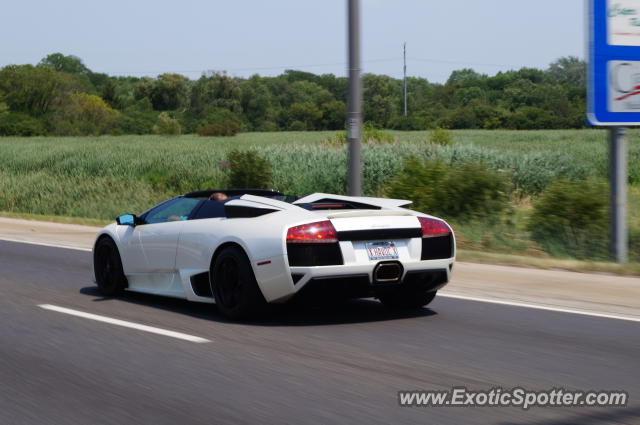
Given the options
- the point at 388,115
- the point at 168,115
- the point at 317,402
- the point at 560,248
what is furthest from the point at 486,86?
the point at 317,402

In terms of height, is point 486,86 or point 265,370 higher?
point 486,86

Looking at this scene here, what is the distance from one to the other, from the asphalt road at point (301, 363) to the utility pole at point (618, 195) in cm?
420

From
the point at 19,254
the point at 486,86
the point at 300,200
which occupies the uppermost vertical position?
the point at 486,86

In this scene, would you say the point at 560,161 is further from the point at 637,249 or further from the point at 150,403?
the point at 150,403

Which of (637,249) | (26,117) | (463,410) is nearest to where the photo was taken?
(463,410)

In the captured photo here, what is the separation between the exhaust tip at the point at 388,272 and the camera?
8008mm

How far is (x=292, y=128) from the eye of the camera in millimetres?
124375

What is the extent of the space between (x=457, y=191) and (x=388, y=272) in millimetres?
10382

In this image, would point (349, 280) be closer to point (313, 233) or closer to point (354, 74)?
point (313, 233)

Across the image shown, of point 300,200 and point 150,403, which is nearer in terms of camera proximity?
point 150,403

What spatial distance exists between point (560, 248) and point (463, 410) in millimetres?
9958

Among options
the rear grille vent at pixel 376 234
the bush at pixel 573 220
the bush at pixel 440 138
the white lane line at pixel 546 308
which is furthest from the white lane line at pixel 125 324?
the bush at pixel 440 138

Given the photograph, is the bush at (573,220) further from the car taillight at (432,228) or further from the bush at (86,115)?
the bush at (86,115)

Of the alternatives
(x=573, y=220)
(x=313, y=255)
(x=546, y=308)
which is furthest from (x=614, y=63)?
(x=313, y=255)
